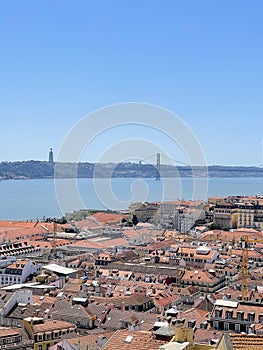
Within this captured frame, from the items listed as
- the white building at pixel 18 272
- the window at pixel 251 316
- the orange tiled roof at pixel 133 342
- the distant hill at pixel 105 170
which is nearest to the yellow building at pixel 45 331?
the window at pixel 251 316

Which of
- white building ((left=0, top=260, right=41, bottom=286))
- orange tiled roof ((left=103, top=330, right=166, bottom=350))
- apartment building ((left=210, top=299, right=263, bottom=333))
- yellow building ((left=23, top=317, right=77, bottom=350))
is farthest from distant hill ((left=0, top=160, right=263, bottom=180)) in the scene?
orange tiled roof ((left=103, top=330, right=166, bottom=350))

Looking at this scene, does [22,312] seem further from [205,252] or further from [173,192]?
[173,192]

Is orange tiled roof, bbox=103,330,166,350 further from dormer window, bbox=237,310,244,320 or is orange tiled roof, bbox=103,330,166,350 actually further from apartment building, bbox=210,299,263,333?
dormer window, bbox=237,310,244,320

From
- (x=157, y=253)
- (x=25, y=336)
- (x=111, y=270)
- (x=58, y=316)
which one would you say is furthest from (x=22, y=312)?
(x=157, y=253)

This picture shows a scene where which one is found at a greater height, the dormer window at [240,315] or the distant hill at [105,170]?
→ the distant hill at [105,170]

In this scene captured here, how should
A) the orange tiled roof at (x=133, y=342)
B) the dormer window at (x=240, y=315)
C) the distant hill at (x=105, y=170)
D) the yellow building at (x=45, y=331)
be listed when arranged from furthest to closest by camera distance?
the distant hill at (x=105, y=170)
the dormer window at (x=240, y=315)
the yellow building at (x=45, y=331)
the orange tiled roof at (x=133, y=342)

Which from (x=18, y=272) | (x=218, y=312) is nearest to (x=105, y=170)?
(x=18, y=272)

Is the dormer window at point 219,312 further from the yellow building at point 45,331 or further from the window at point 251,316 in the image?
the yellow building at point 45,331
